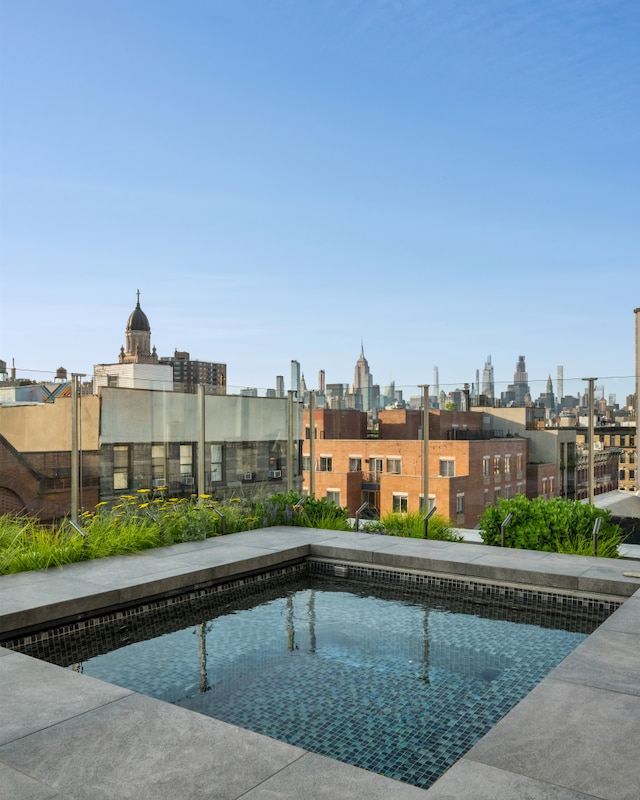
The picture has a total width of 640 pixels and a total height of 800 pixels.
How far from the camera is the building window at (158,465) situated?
890 centimetres

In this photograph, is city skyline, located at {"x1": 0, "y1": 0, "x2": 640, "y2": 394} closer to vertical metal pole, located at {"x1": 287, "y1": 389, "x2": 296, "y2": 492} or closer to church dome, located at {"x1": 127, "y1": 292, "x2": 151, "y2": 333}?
vertical metal pole, located at {"x1": 287, "y1": 389, "x2": 296, "y2": 492}

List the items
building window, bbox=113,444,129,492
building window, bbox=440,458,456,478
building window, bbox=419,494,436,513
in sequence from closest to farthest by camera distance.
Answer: building window, bbox=113,444,129,492, building window, bbox=419,494,436,513, building window, bbox=440,458,456,478

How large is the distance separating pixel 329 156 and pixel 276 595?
14.3m

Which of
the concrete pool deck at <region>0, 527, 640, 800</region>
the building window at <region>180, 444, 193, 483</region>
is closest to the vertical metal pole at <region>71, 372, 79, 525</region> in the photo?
the building window at <region>180, 444, 193, 483</region>

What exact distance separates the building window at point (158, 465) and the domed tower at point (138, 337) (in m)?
106

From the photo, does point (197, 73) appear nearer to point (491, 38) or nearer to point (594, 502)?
point (491, 38)

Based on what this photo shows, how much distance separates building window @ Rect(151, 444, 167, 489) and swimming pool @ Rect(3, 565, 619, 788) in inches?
95.2

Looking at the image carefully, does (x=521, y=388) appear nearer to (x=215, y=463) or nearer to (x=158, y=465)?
(x=215, y=463)

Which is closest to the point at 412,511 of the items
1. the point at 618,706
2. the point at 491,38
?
the point at 618,706

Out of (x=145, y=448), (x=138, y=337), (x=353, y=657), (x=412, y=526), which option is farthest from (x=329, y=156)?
(x=138, y=337)

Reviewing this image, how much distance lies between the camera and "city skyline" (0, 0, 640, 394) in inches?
496

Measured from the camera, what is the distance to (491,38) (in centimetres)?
1308

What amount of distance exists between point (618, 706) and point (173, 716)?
2174 millimetres

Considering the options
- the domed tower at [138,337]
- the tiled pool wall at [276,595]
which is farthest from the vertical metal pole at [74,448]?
the domed tower at [138,337]
